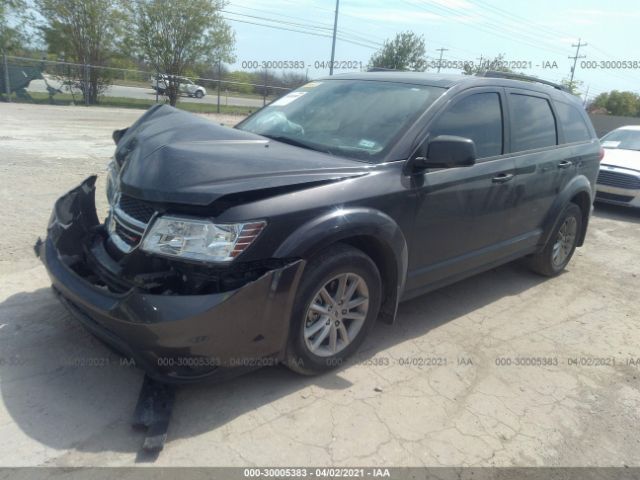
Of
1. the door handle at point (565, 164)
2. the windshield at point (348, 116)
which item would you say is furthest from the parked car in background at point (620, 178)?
the windshield at point (348, 116)

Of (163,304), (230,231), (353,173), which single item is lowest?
(163,304)

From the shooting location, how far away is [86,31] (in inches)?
965

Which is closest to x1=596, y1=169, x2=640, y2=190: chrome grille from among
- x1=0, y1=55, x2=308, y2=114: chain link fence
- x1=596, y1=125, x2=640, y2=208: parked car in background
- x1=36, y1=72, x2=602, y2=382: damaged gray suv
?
x1=596, y1=125, x2=640, y2=208: parked car in background

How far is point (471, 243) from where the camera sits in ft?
13.3

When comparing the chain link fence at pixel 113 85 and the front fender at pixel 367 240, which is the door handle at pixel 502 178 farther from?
the chain link fence at pixel 113 85

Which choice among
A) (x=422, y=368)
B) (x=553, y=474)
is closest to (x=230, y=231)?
(x=422, y=368)

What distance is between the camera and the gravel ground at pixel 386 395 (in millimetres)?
2619

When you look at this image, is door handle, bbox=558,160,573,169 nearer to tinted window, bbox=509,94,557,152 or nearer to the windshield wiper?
tinted window, bbox=509,94,557,152

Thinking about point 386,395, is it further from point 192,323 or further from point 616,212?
point 616,212

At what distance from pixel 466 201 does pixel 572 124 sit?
229cm

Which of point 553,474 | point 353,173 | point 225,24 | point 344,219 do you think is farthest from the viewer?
point 225,24

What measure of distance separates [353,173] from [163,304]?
1.39m

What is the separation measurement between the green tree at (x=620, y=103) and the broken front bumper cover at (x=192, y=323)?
178ft

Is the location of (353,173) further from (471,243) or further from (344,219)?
(471,243)
